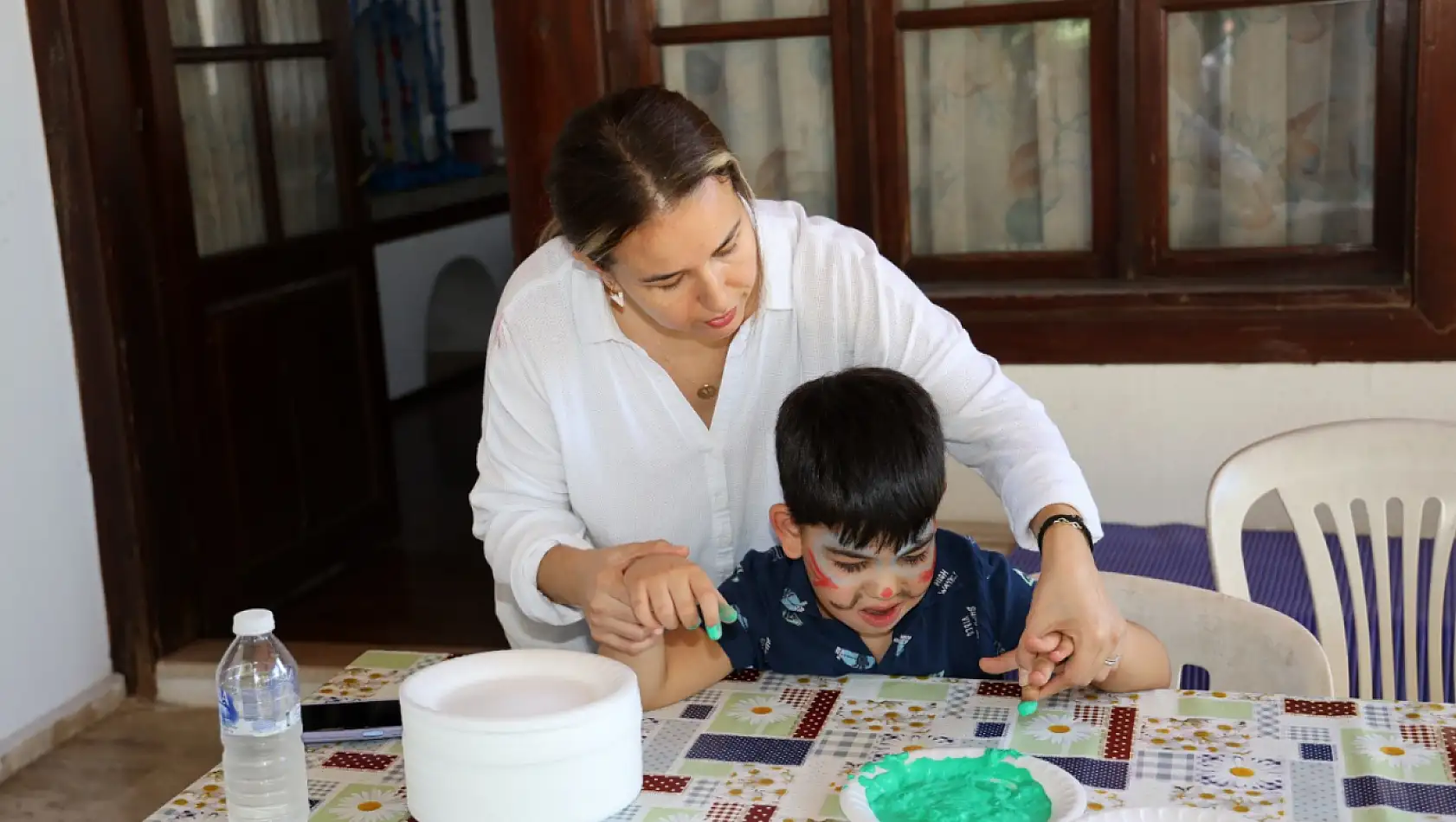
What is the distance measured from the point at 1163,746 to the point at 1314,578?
2.29ft

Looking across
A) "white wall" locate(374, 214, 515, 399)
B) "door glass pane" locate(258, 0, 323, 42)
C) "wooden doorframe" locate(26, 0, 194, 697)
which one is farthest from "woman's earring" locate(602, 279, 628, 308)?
"white wall" locate(374, 214, 515, 399)

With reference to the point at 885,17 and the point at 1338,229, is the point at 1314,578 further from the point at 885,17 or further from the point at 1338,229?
the point at 885,17

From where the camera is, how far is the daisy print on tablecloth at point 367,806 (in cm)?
128

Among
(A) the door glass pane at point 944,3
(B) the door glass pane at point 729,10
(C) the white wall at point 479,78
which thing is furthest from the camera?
(C) the white wall at point 479,78

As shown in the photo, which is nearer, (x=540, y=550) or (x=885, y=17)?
(x=540, y=550)

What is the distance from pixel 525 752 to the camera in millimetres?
1188

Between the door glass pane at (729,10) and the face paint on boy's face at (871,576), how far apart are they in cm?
153

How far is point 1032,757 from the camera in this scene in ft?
4.20

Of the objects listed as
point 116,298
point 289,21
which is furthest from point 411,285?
point 116,298

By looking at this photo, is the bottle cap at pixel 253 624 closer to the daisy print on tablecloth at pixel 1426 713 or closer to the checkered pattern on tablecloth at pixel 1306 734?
the checkered pattern on tablecloth at pixel 1306 734

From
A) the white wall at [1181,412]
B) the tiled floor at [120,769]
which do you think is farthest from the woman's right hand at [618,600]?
the tiled floor at [120,769]

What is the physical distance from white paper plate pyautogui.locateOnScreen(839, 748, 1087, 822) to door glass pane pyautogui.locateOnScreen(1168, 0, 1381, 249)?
5.50 ft

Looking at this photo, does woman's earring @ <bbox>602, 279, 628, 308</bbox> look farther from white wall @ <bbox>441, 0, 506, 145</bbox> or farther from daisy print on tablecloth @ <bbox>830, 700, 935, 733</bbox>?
white wall @ <bbox>441, 0, 506, 145</bbox>

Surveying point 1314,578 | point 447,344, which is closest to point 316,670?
point 1314,578
